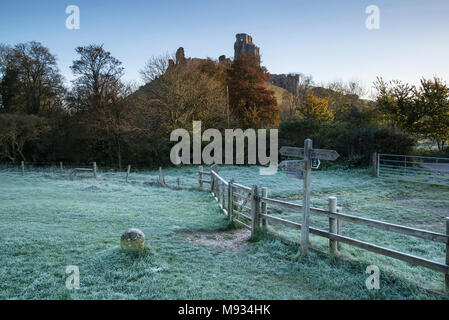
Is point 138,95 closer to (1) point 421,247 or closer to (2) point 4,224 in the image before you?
(2) point 4,224

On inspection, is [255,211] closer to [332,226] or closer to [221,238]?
[221,238]

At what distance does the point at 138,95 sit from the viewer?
2522 cm

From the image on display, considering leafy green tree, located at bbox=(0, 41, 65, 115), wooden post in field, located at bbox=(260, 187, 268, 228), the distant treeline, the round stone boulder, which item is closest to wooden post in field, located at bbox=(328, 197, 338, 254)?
wooden post in field, located at bbox=(260, 187, 268, 228)

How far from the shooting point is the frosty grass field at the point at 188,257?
391cm

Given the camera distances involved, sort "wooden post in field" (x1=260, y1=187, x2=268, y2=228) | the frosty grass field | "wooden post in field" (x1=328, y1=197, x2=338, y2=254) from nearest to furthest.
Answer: the frosty grass field < "wooden post in field" (x1=328, y1=197, x2=338, y2=254) < "wooden post in field" (x1=260, y1=187, x2=268, y2=228)

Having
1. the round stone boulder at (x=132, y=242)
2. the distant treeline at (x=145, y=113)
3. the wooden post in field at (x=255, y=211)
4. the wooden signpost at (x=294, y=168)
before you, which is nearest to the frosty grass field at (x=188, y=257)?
the round stone boulder at (x=132, y=242)

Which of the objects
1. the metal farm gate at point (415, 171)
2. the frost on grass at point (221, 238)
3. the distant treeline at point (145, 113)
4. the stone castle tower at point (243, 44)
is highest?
the stone castle tower at point (243, 44)

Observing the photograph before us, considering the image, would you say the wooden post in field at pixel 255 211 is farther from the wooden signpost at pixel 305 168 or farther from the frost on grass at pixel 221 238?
the wooden signpost at pixel 305 168

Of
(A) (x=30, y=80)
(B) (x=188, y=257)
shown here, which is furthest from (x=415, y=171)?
(A) (x=30, y=80)

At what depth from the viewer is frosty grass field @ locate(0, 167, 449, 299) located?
3908 millimetres

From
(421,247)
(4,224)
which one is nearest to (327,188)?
(421,247)

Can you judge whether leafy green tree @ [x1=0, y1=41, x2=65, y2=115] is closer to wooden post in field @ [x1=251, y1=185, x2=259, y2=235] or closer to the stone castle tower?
wooden post in field @ [x1=251, y1=185, x2=259, y2=235]

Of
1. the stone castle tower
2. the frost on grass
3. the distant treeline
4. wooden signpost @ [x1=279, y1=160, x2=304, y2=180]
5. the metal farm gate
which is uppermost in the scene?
the stone castle tower

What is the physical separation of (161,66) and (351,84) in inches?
959
